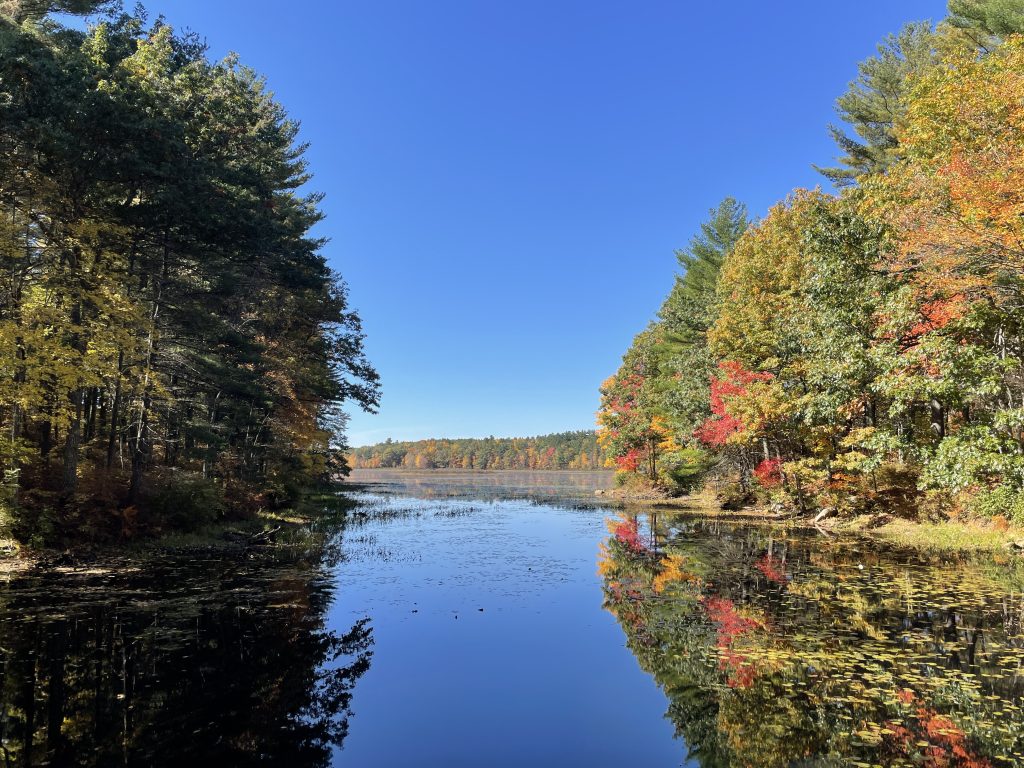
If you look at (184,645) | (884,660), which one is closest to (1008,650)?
(884,660)

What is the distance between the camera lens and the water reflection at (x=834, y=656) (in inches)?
262

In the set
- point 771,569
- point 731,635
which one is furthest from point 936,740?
point 771,569

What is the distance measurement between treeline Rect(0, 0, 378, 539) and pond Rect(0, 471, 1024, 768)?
457cm

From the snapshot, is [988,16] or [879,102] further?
[879,102]

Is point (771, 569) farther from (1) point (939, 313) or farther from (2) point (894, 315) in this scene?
(1) point (939, 313)

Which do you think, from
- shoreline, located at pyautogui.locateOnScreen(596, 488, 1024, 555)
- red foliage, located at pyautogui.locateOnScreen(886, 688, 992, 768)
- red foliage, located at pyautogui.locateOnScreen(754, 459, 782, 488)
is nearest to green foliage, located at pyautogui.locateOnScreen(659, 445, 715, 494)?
shoreline, located at pyautogui.locateOnScreen(596, 488, 1024, 555)

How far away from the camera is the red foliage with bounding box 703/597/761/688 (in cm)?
870

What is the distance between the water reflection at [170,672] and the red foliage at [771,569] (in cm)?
1125

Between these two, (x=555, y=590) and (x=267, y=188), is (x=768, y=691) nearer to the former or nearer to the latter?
(x=555, y=590)

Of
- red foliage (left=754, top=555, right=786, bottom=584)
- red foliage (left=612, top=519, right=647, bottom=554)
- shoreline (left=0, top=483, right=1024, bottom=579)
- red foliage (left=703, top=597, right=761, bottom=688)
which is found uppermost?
shoreline (left=0, top=483, right=1024, bottom=579)

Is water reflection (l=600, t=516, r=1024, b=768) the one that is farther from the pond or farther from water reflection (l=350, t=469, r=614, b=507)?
→ water reflection (l=350, t=469, r=614, b=507)

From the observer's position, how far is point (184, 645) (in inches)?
394

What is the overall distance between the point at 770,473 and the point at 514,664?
2962cm

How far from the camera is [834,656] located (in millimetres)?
9391
